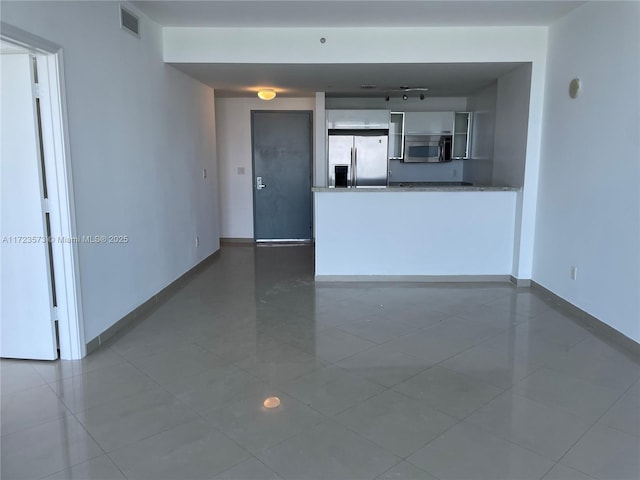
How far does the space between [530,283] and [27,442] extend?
4.64m

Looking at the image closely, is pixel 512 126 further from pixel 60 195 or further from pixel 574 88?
pixel 60 195

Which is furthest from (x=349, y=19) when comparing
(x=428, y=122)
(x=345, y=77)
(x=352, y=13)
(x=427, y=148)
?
(x=427, y=148)

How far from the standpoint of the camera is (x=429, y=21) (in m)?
4.29

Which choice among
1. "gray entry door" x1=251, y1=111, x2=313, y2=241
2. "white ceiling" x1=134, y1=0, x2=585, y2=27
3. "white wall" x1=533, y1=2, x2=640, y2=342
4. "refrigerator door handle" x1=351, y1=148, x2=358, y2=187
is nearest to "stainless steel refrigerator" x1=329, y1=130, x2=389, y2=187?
"refrigerator door handle" x1=351, y1=148, x2=358, y2=187

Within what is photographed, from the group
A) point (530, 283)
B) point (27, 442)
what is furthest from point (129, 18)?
point (530, 283)

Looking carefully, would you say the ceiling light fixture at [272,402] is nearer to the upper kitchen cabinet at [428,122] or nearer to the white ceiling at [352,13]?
the white ceiling at [352,13]

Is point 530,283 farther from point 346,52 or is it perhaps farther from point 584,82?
point 346,52

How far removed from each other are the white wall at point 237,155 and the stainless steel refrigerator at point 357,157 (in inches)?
38.7

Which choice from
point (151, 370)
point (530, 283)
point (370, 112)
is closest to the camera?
point (151, 370)

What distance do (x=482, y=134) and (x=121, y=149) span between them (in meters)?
4.85

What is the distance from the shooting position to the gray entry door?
7.48 metres

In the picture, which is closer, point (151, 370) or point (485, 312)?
point (151, 370)

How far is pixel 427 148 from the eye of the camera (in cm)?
716

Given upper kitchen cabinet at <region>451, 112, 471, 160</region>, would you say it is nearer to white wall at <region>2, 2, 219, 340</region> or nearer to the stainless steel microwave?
the stainless steel microwave
